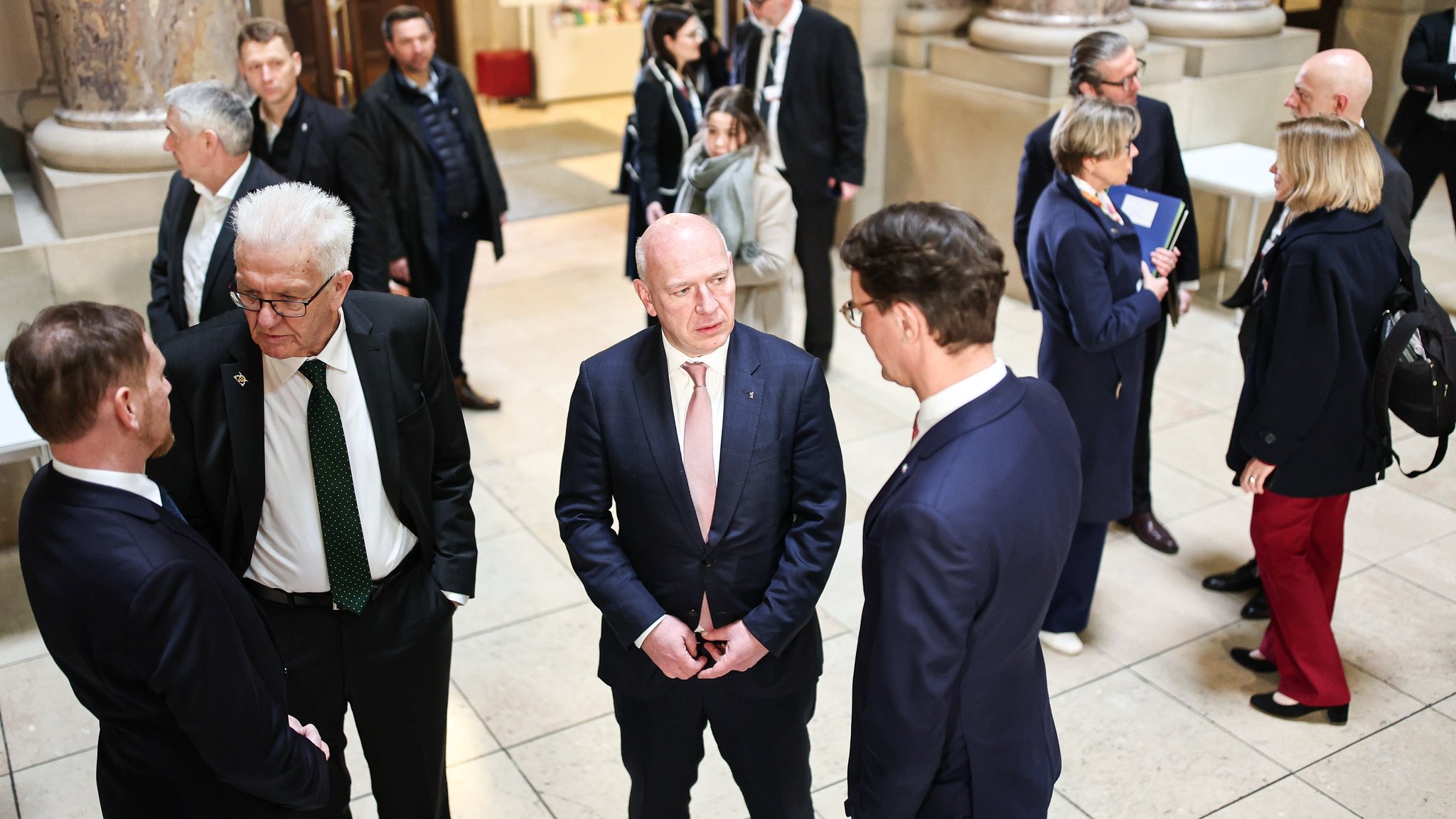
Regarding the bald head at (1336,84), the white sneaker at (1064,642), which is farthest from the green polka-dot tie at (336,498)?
the bald head at (1336,84)

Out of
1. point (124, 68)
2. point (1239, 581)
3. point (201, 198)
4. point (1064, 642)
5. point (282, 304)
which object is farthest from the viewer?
point (124, 68)

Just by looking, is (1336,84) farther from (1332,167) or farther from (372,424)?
(372,424)

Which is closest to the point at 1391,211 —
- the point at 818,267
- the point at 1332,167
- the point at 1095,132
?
the point at 1332,167

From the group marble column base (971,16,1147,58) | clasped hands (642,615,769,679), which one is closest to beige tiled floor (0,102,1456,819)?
clasped hands (642,615,769,679)

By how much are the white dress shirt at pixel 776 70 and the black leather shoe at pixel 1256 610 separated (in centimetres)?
297

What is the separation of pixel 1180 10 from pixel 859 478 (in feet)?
13.2

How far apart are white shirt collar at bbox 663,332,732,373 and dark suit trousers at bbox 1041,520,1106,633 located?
1.90m

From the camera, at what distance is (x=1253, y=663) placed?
403 cm

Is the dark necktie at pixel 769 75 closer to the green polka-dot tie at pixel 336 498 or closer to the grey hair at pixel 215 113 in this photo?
the grey hair at pixel 215 113

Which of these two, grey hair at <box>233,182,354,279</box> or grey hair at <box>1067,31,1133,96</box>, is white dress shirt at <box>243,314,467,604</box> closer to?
grey hair at <box>233,182,354,279</box>

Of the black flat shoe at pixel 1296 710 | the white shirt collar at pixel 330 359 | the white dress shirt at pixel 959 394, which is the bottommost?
the black flat shoe at pixel 1296 710

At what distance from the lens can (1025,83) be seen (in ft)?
22.7

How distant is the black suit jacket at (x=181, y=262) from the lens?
3555 millimetres

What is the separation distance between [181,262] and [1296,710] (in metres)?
3.55
